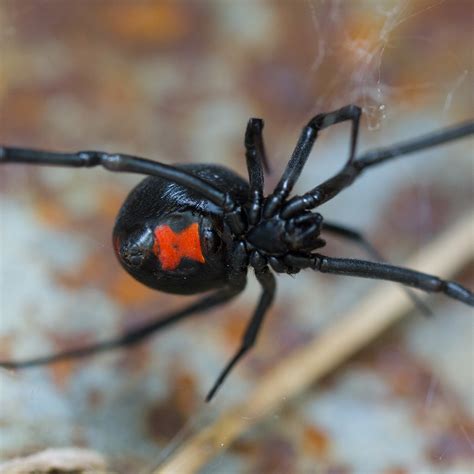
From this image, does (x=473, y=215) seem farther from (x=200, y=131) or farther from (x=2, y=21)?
(x=2, y=21)

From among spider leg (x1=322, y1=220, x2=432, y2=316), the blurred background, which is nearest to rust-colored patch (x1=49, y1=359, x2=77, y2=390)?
the blurred background

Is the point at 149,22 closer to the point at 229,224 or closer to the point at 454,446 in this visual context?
the point at 229,224

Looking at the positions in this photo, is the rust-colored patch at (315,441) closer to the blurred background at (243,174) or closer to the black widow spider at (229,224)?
the blurred background at (243,174)

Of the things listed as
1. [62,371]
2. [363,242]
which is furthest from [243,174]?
[62,371]

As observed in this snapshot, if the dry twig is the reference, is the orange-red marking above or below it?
above

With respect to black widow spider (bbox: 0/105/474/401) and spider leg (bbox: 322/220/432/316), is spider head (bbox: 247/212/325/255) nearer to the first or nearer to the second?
black widow spider (bbox: 0/105/474/401)
